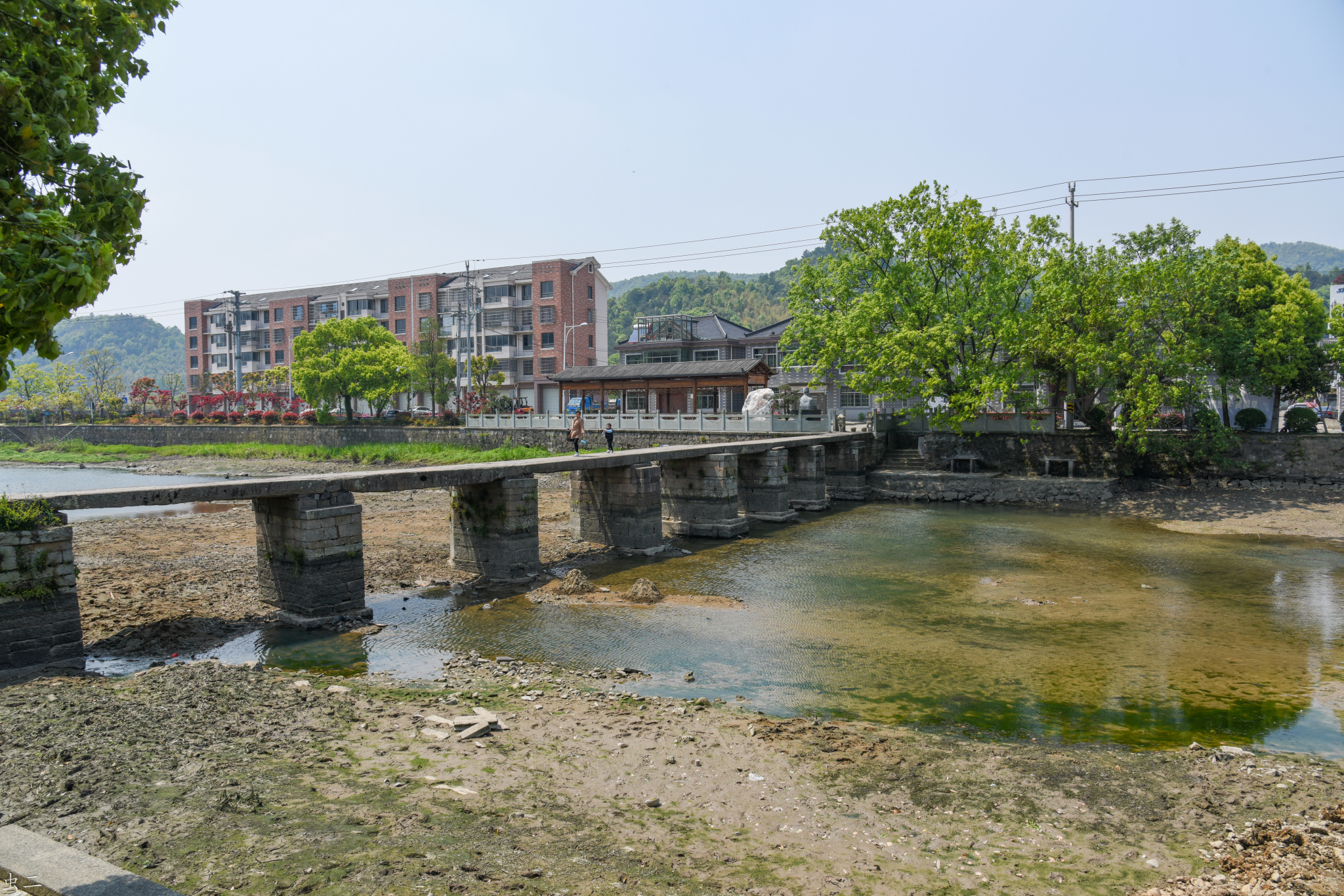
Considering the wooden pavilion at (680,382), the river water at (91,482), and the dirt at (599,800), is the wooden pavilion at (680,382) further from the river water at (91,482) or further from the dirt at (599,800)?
the dirt at (599,800)

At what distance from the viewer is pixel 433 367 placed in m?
63.0

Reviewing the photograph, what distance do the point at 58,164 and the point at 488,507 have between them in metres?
14.2

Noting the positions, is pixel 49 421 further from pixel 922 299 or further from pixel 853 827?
pixel 853 827

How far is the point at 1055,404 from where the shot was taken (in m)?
39.8

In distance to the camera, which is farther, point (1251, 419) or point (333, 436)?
point (333, 436)

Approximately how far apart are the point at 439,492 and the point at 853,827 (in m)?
32.7

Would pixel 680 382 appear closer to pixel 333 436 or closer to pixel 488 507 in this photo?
pixel 333 436

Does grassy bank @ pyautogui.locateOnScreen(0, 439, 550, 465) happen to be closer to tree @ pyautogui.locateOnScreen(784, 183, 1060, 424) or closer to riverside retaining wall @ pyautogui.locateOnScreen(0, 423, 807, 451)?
riverside retaining wall @ pyautogui.locateOnScreen(0, 423, 807, 451)

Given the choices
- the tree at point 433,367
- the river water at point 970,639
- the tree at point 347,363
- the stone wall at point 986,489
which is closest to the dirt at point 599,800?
the river water at point 970,639

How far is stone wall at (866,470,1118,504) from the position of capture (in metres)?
34.9

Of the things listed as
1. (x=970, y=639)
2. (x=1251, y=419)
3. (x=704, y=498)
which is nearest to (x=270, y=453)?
(x=704, y=498)

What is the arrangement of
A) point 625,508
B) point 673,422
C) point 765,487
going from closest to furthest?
point 625,508 < point 765,487 < point 673,422

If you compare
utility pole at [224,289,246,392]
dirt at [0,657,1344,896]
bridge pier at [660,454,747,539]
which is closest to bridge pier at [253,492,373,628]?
dirt at [0,657,1344,896]

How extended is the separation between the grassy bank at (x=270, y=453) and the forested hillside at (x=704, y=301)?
243 ft
